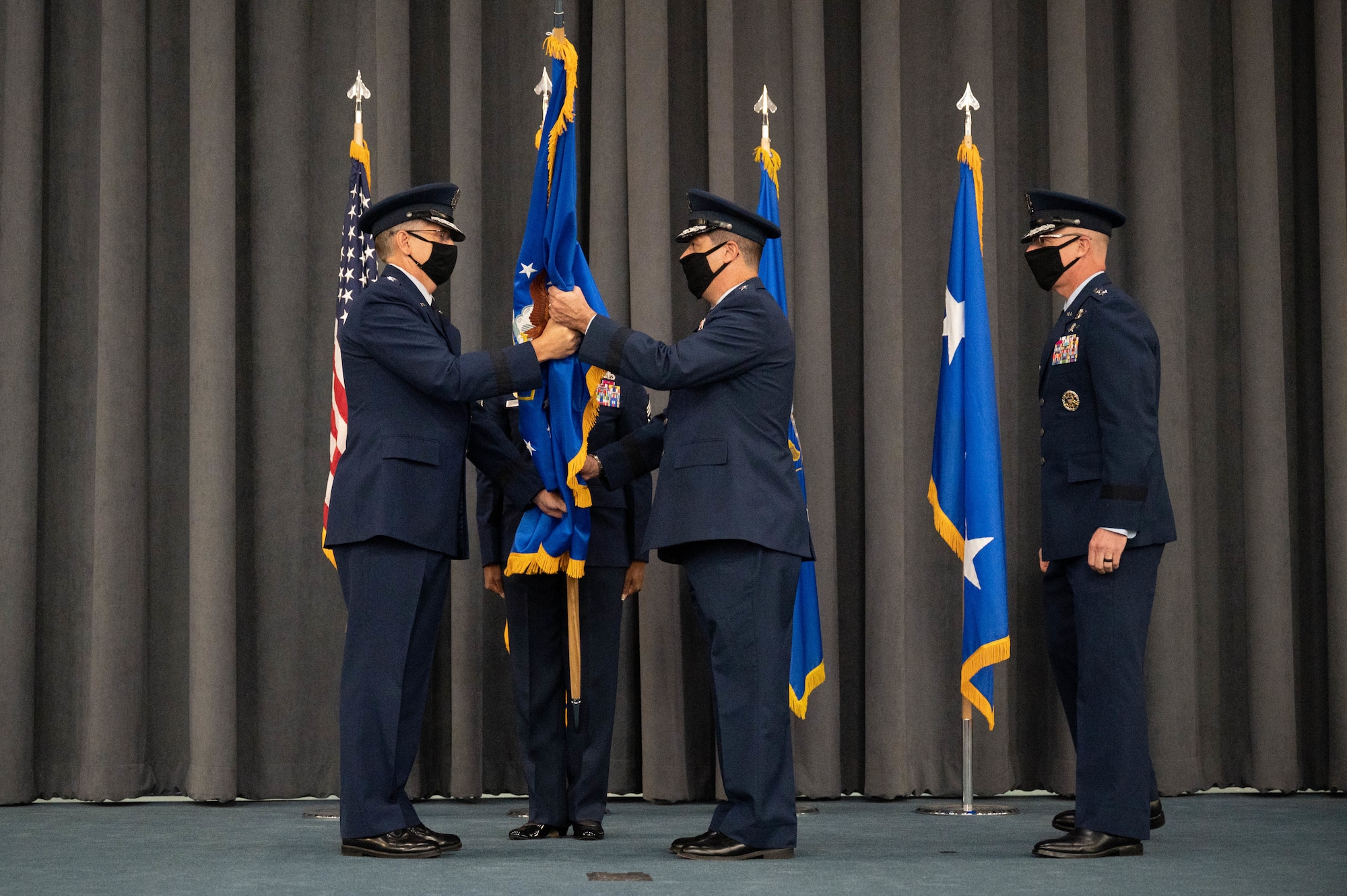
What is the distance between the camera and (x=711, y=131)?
4512 millimetres

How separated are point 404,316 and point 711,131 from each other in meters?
1.91

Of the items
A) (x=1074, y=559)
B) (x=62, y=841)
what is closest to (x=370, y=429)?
(x=62, y=841)

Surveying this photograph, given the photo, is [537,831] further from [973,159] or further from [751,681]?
[973,159]

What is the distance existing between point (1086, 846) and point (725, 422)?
4.40 ft

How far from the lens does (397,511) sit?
2908 mm

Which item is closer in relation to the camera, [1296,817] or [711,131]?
[1296,817]

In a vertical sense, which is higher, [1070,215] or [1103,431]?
[1070,215]

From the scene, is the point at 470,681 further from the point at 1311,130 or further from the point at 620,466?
the point at 1311,130

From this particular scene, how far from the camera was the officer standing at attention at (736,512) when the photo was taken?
9.41ft

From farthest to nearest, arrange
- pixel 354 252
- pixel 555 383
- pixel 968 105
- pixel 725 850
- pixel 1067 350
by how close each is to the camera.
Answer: pixel 968 105
pixel 354 252
pixel 555 383
pixel 1067 350
pixel 725 850

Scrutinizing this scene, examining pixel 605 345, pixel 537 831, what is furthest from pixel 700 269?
pixel 537 831

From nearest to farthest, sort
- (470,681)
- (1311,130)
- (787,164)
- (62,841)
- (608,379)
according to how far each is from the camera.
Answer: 1. (62,841)
2. (608,379)
3. (470,681)
4. (787,164)
5. (1311,130)

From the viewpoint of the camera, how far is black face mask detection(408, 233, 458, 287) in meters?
3.14

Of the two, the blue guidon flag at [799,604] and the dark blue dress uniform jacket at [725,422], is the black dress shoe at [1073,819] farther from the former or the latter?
the dark blue dress uniform jacket at [725,422]
